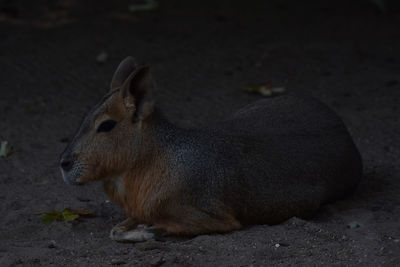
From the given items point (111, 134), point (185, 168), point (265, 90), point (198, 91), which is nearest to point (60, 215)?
point (111, 134)

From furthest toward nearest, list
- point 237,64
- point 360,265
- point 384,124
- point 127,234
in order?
point 237,64 → point 384,124 → point 127,234 → point 360,265

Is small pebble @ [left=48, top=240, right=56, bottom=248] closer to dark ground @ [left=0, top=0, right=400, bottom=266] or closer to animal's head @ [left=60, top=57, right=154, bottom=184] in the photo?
dark ground @ [left=0, top=0, right=400, bottom=266]

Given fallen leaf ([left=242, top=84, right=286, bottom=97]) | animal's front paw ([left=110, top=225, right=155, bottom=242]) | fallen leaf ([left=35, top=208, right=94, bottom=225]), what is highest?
animal's front paw ([left=110, top=225, right=155, bottom=242])

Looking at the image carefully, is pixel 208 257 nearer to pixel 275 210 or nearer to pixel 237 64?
pixel 275 210

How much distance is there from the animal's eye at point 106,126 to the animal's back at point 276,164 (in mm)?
445

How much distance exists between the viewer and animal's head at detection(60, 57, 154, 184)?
433 cm

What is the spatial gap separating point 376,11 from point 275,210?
5.04 meters

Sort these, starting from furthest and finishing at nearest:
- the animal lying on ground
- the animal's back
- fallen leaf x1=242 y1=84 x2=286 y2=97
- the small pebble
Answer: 1. fallen leaf x1=242 y1=84 x2=286 y2=97
2. the animal's back
3. the animal lying on ground
4. the small pebble

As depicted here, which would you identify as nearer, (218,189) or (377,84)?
(218,189)

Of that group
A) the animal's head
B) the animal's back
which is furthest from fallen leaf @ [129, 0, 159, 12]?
the animal's head

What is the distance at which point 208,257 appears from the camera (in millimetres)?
3959

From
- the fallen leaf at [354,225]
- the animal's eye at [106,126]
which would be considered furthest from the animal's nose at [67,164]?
the fallen leaf at [354,225]

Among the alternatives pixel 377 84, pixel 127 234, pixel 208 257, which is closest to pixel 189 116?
pixel 377 84

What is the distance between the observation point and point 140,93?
438 centimetres
